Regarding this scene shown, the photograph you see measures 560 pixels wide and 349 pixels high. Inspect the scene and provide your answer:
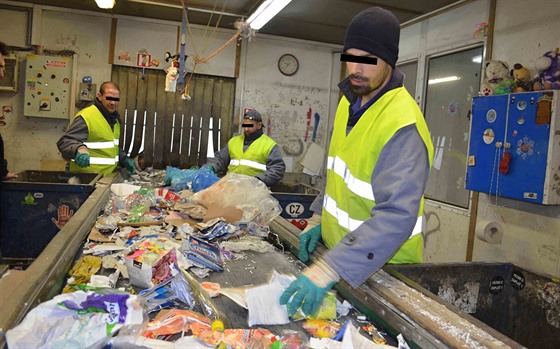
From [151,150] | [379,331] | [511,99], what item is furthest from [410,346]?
[151,150]

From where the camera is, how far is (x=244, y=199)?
2.96 metres

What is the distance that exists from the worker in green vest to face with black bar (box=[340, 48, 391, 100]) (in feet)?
10.7

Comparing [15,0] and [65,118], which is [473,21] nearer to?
[65,118]

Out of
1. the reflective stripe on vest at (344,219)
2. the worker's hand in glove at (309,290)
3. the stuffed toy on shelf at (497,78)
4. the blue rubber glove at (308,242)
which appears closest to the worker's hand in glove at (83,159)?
the blue rubber glove at (308,242)

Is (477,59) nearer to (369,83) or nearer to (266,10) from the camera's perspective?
(266,10)

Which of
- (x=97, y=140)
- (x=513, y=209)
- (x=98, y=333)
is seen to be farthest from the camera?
(x=97, y=140)

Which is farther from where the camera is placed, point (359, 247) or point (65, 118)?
point (65, 118)

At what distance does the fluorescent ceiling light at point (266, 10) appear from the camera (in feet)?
15.8

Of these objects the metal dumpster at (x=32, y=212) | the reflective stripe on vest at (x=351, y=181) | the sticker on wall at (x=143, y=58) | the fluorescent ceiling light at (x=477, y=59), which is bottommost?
the metal dumpster at (x=32, y=212)

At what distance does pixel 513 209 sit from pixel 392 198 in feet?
10.4

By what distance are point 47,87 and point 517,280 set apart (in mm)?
6482

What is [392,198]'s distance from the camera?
1.51 m

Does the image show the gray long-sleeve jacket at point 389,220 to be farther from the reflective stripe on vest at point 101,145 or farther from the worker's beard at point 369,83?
the reflective stripe on vest at point 101,145

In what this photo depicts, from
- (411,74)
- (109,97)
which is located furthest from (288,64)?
(109,97)
